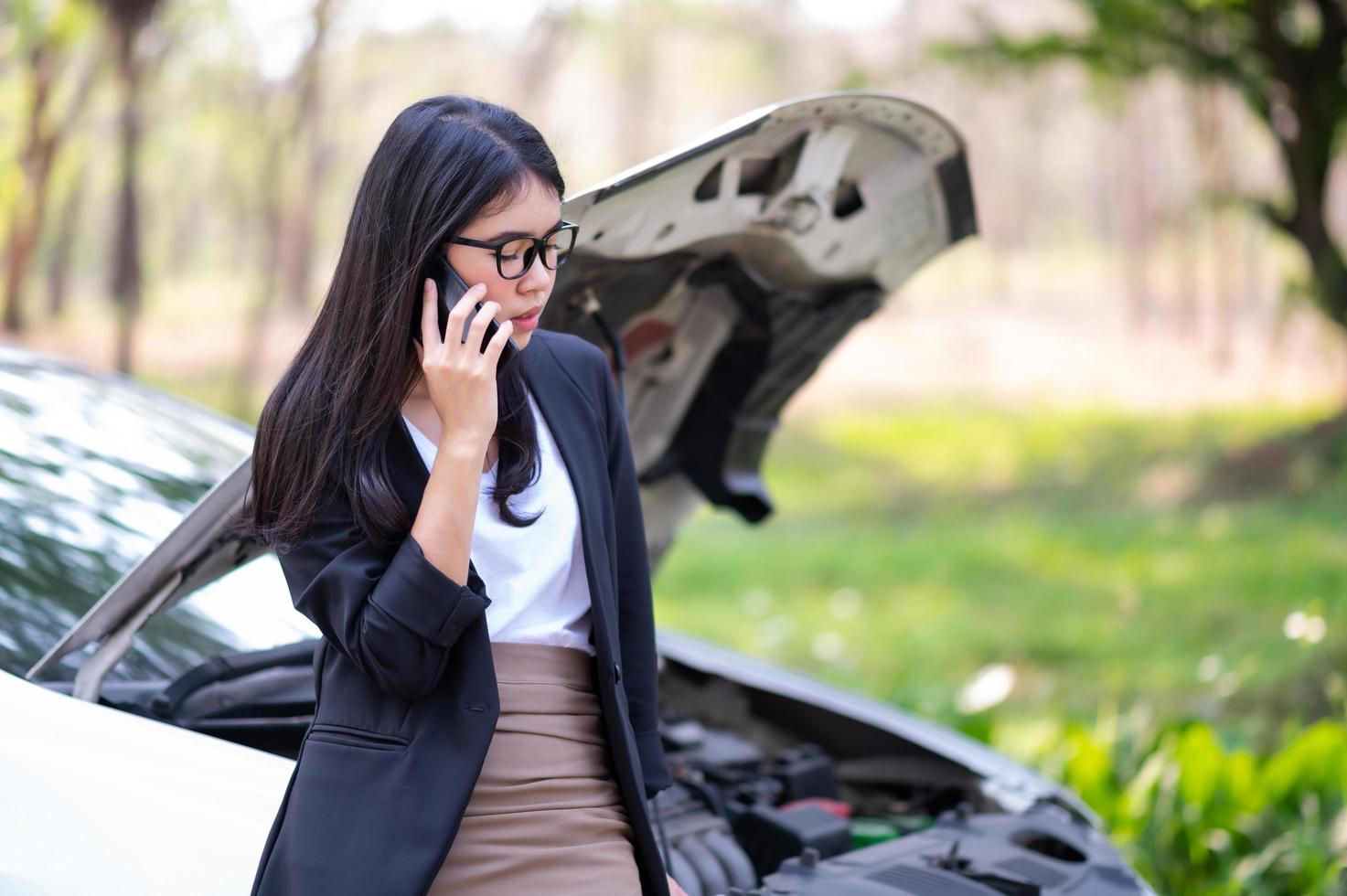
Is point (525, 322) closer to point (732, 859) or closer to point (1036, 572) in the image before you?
point (732, 859)

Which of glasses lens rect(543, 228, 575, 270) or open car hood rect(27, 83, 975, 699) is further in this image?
open car hood rect(27, 83, 975, 699)

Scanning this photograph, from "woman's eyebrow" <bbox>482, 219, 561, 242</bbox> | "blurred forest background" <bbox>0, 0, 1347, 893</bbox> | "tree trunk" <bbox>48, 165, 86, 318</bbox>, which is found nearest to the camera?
"woman's eyebrow" <bbox>482, 219, 561, 242</bbox>

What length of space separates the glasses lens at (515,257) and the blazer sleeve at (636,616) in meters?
0.34

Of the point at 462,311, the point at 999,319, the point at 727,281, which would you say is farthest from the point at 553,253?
the point at 999,319

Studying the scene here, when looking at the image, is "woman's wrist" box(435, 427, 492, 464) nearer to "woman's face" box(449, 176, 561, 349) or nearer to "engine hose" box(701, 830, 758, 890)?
"woman's face" box(449, 176, 561, 349)

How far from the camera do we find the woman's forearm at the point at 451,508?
1.45 m

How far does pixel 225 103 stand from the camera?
1186 cm

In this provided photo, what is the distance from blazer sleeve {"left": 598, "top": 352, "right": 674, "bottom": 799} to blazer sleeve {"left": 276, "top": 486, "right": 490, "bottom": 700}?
13.2 inches

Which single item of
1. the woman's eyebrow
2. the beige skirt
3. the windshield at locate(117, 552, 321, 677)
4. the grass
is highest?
the woman's eyebrow

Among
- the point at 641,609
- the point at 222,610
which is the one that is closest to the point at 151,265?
the point at 222,610

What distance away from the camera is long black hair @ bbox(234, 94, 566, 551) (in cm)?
151

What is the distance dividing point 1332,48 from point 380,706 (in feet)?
20.6

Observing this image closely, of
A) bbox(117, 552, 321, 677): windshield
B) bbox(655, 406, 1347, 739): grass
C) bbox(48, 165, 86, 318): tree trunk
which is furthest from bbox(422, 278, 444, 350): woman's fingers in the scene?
bbox(48, 165, 86, 318): tree trunk

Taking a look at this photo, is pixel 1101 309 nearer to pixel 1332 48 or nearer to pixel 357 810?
pixel 1332 48
